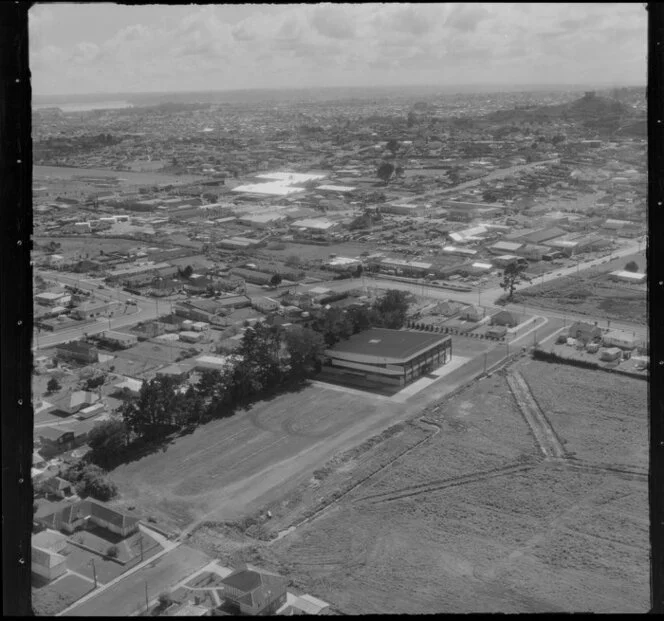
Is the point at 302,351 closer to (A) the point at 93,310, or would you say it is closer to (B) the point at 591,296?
(A) the point at 93,310

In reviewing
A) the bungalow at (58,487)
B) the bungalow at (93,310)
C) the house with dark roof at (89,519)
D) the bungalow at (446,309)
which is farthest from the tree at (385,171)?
the house with dark roof at (89,519)

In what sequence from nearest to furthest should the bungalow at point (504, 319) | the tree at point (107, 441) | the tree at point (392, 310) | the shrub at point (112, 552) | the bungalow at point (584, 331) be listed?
the shrub at point (112, 552), the tree at point (107, 441), the bungalow at point (584, 331), the tree at point (392, 310), the bungalow at point (504, 319)

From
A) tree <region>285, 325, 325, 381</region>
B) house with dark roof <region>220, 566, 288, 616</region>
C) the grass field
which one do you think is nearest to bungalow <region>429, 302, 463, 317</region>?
tree <region>285, 325, 325, 381</region>

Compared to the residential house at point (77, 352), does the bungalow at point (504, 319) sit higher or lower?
higher

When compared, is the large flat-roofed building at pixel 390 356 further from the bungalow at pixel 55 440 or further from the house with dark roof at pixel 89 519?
the house with dark roof at pixel 89 519

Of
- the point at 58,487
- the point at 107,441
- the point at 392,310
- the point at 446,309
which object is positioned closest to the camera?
the point at 58,487

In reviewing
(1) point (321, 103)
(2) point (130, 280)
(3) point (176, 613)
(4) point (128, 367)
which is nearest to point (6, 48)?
(3) point (176, 613)

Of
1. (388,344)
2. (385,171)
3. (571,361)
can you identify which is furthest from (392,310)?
(385,171)
